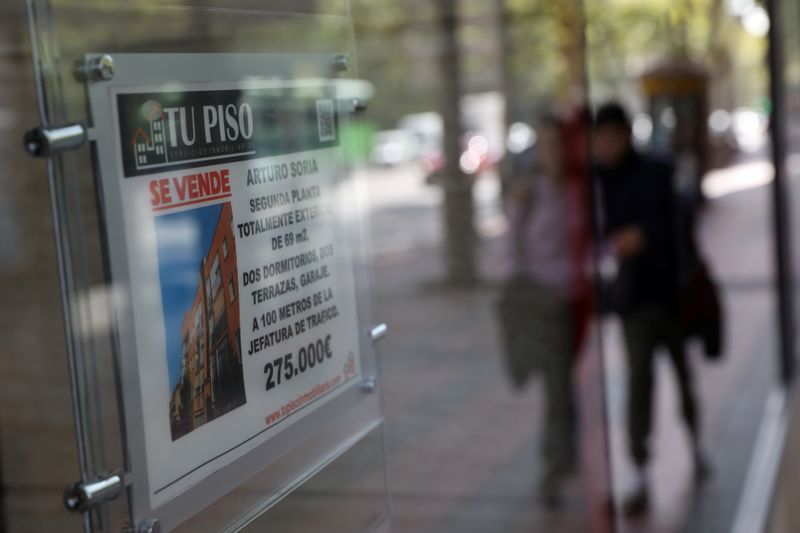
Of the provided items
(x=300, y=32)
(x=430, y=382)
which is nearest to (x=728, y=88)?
(x=430, y=382)

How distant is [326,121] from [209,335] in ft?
1.44

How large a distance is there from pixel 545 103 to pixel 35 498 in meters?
2.00

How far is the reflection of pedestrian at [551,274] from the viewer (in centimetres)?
365

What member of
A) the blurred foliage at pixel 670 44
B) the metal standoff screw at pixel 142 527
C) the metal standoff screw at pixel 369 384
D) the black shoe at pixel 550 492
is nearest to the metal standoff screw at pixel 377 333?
the metal standoff screw at pixel 369 384

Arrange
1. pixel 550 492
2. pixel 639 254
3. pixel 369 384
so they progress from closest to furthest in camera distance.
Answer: pixel 369 384, pixel 550 492, pixel 639 254

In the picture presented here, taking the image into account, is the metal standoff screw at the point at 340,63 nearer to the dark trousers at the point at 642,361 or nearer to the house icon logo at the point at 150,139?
the house icon logo at the point at 150,139

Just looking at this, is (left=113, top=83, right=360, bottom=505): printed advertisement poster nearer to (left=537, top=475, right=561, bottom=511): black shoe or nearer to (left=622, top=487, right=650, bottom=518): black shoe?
(left=537, top=475, right=561, bottom=511): black shoe

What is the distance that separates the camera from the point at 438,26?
3.32 meters

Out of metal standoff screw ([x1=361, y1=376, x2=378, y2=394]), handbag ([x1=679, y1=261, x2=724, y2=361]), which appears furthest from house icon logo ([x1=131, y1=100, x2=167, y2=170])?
handbag ([x1=679, y1=261, x2=724, y2=361])

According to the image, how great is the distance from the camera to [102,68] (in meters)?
1.14

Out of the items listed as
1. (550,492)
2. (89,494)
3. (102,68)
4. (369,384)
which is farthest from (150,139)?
(550,492)

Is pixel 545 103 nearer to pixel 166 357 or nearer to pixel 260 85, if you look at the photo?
pixel 260 85

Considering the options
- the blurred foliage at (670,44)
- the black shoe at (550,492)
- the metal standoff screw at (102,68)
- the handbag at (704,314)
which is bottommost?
the black shoe at (550,492)

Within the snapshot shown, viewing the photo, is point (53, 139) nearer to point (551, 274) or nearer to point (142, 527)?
point (142, 527)
